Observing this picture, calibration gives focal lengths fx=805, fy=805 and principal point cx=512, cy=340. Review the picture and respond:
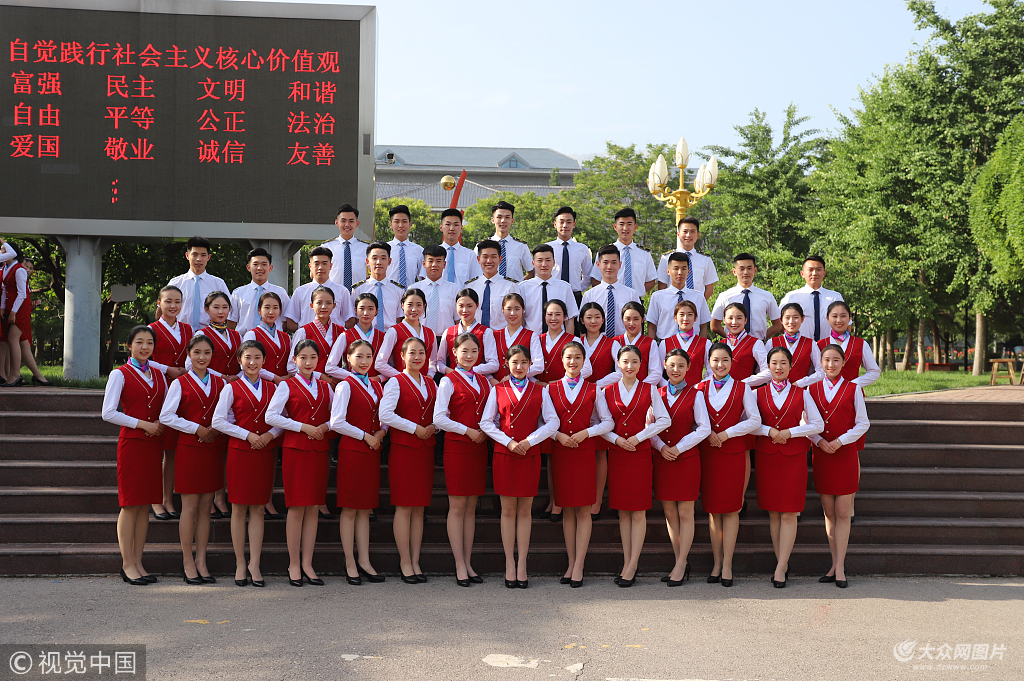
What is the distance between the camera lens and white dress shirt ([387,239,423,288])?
748 cm

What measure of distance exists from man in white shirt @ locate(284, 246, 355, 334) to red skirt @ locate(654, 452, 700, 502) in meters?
2.94

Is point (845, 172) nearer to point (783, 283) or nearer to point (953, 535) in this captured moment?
point (783, 283)

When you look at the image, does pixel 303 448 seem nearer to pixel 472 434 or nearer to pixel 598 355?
pixel 472 434

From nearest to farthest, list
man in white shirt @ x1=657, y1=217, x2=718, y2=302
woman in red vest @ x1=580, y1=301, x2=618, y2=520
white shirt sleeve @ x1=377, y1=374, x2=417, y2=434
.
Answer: white shirt sleeve @ x1=377, y1=374, x2=417, y2=434, woman in red vest @ x1=580, y1=301, x2=618, y2=520, man in white shirt @ x1=657, y1=217, x2=718, y2=302

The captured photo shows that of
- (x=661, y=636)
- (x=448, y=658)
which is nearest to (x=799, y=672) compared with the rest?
(x=661, y=636)

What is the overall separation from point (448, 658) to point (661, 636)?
1257mm

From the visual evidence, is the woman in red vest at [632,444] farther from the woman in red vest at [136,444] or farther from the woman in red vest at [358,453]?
the woman in red vest at [136,444]

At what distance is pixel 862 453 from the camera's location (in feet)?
24.3

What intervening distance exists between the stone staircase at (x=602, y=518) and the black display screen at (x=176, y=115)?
3.22 meters

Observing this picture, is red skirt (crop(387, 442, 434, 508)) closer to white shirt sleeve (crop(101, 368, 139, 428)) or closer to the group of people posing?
the group of people posing

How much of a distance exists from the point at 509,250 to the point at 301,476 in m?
3.06

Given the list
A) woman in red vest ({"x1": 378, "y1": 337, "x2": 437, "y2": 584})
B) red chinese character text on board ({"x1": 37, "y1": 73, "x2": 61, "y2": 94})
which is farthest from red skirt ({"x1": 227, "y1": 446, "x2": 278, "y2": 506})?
red chinese character text on board ({"x1": 37, "y1": 73, "x2": 61, "y2": 94})

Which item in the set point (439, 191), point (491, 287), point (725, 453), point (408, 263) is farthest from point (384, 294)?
point (439, 191)

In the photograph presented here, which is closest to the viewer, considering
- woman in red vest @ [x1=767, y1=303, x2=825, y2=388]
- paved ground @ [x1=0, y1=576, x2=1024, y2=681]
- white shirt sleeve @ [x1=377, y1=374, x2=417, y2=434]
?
paved ground @ [x1=0, y1=576, x2=1024, y2=681]
